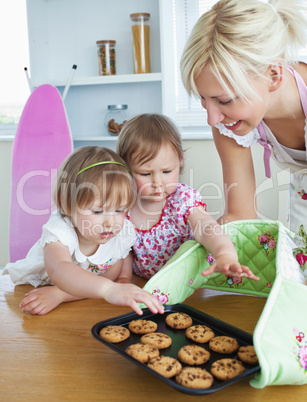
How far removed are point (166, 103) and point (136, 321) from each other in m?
2.09

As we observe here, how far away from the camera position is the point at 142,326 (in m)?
0.87

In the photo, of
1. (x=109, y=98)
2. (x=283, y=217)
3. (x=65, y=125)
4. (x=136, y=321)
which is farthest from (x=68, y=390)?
(x=109, y=98)

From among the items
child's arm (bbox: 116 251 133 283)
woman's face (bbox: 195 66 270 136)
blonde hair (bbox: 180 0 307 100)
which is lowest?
child's arm (bbox: 116 251 133 283)

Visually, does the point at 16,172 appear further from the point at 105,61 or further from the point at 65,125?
the point at 105,61

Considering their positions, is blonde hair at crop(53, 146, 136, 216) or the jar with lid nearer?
blonde hair at crop(53, 146, 136, 216)

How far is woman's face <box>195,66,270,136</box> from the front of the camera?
107cm

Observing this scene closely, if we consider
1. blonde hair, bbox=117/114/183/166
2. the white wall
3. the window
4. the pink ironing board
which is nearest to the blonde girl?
blonde hair, bbox=117/114/183/166

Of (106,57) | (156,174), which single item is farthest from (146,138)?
(106,57)

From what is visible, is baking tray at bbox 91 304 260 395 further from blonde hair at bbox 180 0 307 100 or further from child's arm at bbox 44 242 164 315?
blonde hair at bbox 180 0 307 100

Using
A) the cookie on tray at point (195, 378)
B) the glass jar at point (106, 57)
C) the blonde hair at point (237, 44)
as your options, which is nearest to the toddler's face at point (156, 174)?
the blonde hair at point (237, 44)

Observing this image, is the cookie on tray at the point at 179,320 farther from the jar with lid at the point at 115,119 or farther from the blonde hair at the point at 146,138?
the jar with lid at the point at 115,119

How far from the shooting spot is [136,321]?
88 cm

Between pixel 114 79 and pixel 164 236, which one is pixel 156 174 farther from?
pixel 114 79

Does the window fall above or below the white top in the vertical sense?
above
